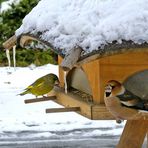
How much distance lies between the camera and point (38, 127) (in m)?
7.96

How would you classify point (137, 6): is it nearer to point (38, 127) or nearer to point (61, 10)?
point (61, 10)

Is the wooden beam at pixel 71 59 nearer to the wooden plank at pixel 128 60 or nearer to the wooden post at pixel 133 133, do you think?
the wooden plank at pixel 128 60

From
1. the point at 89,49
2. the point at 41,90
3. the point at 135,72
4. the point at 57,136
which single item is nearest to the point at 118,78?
the point at 135,72

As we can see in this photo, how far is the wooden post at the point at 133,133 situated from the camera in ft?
14.2

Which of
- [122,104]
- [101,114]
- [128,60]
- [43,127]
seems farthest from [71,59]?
[43,127]

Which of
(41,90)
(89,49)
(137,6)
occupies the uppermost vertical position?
(137,6)

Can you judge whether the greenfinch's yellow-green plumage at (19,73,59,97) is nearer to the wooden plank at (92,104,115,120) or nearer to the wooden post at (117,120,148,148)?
the wooden post at (117,120,148,148)

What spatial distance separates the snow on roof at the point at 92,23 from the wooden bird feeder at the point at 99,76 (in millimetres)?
53

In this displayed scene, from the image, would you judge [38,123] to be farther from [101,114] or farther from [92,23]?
[92,23]

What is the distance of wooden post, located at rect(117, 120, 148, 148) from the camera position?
4316 millimetres

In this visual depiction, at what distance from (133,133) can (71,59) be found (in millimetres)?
1391

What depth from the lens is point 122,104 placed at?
3379 millimetres

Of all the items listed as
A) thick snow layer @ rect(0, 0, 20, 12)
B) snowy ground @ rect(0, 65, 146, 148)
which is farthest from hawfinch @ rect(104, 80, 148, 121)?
thick snow layer @ rect(0, 0, 20, 12)

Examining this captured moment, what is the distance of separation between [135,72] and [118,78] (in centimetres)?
12
